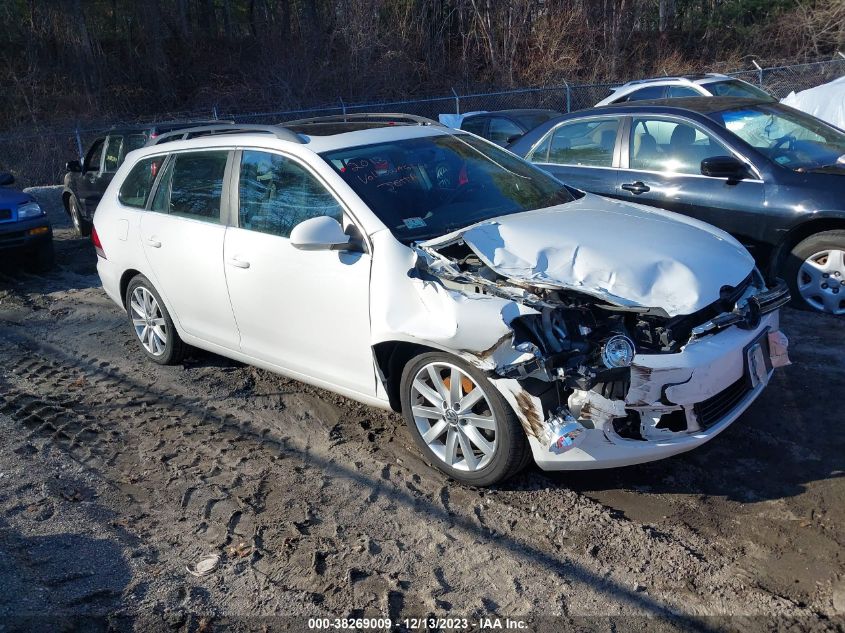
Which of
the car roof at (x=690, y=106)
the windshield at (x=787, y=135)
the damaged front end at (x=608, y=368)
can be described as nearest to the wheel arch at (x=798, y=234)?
the windshield at (x=787, y=135)

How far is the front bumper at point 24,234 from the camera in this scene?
934cm

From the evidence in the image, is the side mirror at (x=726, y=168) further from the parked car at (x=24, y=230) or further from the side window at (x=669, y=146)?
the parked car at (x=24, y=230)

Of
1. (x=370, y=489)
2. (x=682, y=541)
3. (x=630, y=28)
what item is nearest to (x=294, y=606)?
(x=370, y=489)

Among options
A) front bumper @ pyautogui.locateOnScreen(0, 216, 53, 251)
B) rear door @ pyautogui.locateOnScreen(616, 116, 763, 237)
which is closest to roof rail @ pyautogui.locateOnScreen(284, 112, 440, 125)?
rear door @ pyautogui.locateOnScreen(616, 116, 763, 237)

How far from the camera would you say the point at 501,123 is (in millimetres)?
13039

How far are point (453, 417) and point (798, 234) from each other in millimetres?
3749

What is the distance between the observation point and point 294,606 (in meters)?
3.27

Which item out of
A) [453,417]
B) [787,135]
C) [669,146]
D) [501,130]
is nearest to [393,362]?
[453,417]

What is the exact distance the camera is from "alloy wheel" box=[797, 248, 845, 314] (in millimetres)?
5961

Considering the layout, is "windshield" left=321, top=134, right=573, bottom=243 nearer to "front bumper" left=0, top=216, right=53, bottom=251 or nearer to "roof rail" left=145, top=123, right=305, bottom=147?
"roof rail" left=145, top=123, right=305, bottom=147

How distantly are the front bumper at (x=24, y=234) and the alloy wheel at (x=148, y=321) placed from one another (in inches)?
160

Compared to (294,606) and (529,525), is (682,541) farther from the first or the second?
(294,606)

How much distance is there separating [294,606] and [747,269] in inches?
112

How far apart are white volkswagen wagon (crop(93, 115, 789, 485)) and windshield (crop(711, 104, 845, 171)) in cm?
242
